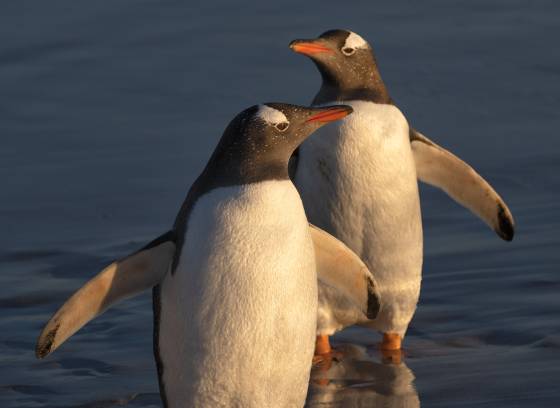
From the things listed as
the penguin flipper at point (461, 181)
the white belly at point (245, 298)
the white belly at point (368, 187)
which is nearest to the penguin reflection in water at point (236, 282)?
the white belly at point (245, 298)

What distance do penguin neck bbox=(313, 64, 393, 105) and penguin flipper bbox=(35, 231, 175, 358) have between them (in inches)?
63.4

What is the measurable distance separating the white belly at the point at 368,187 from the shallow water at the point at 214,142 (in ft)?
1.46

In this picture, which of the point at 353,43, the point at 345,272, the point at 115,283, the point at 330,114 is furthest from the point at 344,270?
the point at 353,43

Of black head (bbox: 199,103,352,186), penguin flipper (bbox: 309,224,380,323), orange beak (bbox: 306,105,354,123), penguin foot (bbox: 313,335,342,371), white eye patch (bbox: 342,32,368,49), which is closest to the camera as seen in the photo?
black head (bbox: 199,103,352,186)

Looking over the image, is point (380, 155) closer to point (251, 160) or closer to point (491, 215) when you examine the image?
point (491, 215)

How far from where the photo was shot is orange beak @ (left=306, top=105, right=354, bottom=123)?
5.80 m

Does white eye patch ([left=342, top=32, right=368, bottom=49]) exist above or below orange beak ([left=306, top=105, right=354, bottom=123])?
below

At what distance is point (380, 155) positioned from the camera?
6836 mm

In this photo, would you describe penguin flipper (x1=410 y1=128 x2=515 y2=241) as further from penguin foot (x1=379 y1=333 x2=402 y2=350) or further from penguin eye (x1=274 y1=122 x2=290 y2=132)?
penguin eye (x1=274 y1=122 x2=290 y2=132)

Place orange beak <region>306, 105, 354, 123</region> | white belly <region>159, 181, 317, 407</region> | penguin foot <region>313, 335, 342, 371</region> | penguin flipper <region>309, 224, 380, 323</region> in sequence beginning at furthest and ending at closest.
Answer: penguin foot <region>313, 335, 342, 371</region>, penguin flipper <region>309, 224, 380, 323</region>, orange beak <region>306, 105, 354, 123</region>, white belly <region>159, 181, 317, 407</region>

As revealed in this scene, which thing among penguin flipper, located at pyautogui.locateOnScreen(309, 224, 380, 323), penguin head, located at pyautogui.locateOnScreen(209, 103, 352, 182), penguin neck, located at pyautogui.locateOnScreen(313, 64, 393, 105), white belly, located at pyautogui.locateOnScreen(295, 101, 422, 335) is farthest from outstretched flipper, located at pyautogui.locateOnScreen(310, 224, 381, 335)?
penguin neck, located at pyautogui.locateOnScreen(313, 64, 393, 105)

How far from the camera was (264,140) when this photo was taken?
5664 mm

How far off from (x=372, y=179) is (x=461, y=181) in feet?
2.07

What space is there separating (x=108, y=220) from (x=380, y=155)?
251 centimetres
